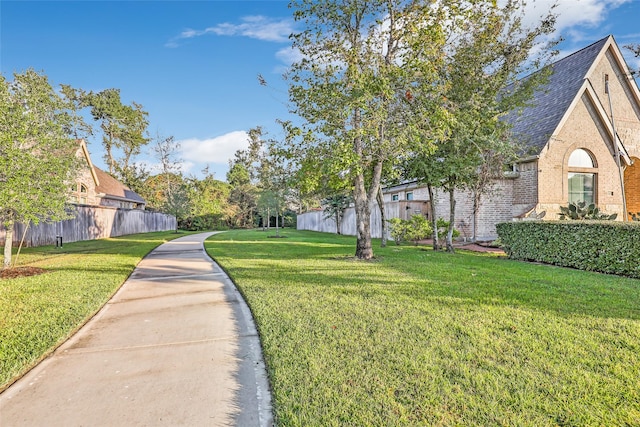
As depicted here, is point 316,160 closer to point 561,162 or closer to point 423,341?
point 423,341

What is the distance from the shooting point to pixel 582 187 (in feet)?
52.6

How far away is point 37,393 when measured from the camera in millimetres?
2748

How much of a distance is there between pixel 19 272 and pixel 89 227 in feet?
41.7

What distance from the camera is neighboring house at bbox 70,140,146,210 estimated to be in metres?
24.3

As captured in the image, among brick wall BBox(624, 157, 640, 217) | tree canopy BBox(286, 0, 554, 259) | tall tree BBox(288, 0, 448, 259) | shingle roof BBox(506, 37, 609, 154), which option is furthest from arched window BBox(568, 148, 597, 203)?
tall tree BBox(288, 0, 448, 259)

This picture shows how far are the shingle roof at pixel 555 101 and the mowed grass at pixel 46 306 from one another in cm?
1531

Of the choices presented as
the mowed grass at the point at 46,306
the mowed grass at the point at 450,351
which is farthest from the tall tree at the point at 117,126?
the mowed grass at the point at 450,351

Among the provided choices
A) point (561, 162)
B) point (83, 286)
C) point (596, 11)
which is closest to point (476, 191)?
point (561, 162)

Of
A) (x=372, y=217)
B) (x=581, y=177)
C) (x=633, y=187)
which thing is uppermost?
(x=581, y=177)

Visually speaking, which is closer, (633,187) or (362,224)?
(362,224)

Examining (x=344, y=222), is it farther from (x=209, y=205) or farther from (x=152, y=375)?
(x=152, y=375)

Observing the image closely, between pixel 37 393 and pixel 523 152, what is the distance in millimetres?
16826

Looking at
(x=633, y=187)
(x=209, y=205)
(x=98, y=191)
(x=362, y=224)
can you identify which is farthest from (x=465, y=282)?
(x=209, y=205)

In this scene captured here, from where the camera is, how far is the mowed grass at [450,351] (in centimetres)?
239
